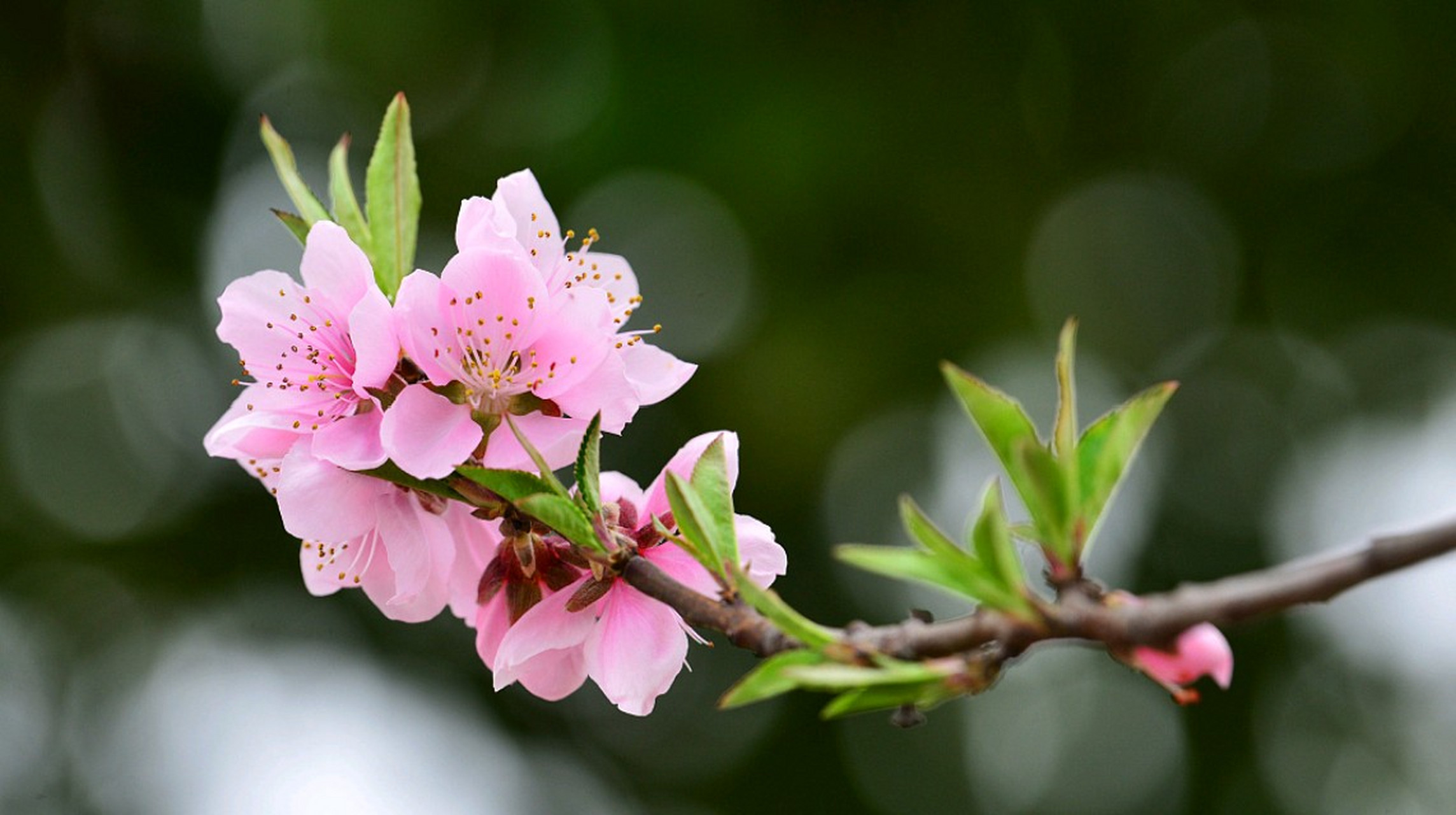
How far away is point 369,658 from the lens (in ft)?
13.3

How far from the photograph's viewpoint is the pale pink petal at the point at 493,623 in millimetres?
939

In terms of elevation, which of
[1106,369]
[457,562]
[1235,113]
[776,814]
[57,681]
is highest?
[457,562]

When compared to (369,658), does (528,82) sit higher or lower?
higher

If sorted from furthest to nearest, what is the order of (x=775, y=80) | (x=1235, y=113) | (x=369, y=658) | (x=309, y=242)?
(x=1235, y=113), (x=775, y=80), (x=369, y=658), (x=309, y=242)

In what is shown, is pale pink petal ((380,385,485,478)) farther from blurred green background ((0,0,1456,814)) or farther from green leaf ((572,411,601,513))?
blurred green background ((0,0,1456,814))

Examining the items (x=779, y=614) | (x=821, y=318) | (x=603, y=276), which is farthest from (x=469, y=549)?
(x=821, y=318)

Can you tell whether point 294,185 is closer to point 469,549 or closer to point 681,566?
point 469,549

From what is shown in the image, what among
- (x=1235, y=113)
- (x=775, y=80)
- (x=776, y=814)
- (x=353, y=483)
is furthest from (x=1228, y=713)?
(x=353, y=483)

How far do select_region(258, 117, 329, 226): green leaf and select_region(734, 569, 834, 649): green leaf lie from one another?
1.79ft

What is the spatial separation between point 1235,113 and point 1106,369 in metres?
1.09

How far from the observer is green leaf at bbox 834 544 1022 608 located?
0.59m

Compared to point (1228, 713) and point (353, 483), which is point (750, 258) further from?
point (353, 483)

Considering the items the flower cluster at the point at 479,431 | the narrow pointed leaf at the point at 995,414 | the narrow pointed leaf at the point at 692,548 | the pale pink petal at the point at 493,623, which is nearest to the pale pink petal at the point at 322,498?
the flower cluster at the point at 479,431

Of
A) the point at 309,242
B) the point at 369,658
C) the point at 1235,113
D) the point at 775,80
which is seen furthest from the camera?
the point at 1235,113
